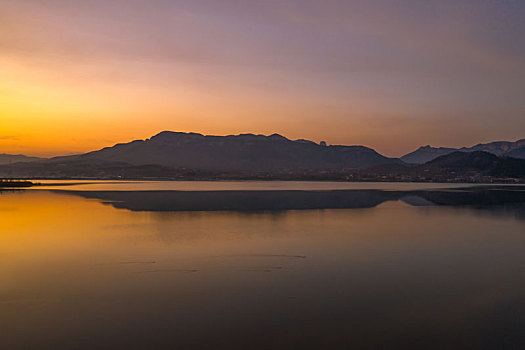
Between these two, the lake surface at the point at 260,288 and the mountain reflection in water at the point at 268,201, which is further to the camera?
the mountain reflection in water at the point at 268,201

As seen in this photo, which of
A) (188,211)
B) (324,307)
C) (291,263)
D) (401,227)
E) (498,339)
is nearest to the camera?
(498,339)

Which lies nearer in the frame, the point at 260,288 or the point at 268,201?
the point at 260,288

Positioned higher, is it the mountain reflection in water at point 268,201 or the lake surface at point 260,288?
the mountain reflection in water at point 268,201

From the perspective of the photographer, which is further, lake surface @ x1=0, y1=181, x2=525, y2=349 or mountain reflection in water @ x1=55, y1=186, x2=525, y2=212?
mountain reflection in water @ x1=55, y1=186, x2=525, y2=212

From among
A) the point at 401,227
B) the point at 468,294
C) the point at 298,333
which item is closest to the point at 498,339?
the point at 468,294

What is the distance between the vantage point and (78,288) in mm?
13648

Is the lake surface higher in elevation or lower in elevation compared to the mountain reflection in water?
lower

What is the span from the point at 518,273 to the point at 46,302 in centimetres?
1748

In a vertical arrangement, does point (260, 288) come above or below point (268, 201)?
below

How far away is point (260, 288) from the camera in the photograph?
13.7m

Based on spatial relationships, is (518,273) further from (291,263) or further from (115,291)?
(115,291)

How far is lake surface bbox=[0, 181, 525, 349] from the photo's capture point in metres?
9.77

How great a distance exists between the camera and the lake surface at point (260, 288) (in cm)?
977

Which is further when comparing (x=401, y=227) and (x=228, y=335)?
(x=401, y=227)
